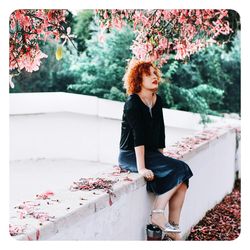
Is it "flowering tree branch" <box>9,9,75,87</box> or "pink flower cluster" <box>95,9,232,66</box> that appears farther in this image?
"pink flower cluster" <box>95,9,232,66</box>

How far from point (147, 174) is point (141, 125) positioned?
0.68 feet

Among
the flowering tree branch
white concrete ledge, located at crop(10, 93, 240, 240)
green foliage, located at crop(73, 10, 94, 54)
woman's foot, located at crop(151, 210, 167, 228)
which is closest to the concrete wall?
white concrete ledge, located at crop(10, 93, 240, 240)

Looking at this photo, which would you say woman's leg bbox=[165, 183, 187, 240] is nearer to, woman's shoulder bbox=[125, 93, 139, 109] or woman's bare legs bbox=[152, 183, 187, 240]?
woman's bare legs bbox=[152, 183, 187, 240]

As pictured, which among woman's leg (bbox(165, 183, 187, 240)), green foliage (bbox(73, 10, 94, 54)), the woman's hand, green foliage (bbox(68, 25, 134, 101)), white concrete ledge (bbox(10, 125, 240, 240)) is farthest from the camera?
green foliage (bbox(68, 25, 134, 101))

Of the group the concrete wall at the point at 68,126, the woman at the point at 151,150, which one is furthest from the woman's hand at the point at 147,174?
the concrete wall at the point at 68,126

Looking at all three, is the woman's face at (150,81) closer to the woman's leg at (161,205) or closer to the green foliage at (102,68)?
the green foliage at (102,68)

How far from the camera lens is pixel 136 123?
8.51ft

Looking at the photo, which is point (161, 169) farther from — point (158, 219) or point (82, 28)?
point (82, 28)

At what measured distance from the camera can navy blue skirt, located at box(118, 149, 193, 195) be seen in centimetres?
262

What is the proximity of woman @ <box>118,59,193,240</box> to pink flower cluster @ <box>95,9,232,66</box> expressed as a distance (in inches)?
8.7

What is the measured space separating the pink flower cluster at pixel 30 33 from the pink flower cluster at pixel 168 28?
203 millimetres

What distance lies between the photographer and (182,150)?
2.96 metres
